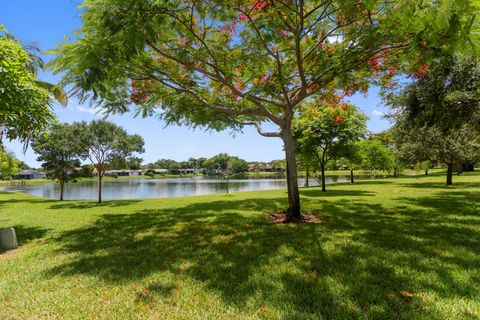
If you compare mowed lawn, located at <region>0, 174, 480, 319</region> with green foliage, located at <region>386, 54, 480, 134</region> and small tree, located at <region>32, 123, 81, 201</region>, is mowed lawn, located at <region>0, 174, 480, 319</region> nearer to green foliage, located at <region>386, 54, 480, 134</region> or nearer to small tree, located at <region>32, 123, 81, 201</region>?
green foliage, located at <region>386, 54, 480, 134</region>

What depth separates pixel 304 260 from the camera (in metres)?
4.71

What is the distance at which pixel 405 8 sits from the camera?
3879 millimetres

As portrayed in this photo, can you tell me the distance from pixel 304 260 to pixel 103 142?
1970cm

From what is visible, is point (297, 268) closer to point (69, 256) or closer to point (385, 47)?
point (69, 256)

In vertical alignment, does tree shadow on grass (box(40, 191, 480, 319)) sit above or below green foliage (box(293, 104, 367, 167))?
below

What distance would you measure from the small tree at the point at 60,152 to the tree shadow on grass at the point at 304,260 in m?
15.0

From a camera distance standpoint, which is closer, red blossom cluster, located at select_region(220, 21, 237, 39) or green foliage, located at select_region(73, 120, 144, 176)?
red blossom cluster, located at select_region(220, 21, 237, 39)

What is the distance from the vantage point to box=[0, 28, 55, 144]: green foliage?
21.5 feet

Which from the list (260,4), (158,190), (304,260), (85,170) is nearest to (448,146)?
(260,4)

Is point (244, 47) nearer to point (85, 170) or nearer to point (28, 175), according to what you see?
point (85, 170)

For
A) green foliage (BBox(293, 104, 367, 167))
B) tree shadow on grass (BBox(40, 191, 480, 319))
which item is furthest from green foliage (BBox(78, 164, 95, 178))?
green foliage (BBox(293, 104, 367, 167))

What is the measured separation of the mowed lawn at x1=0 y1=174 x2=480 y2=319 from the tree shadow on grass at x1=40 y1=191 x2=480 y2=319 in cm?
2

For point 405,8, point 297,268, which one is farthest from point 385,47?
point 297,268

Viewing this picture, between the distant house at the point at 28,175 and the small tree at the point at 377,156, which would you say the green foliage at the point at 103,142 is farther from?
the distant house at the point at 28,175
